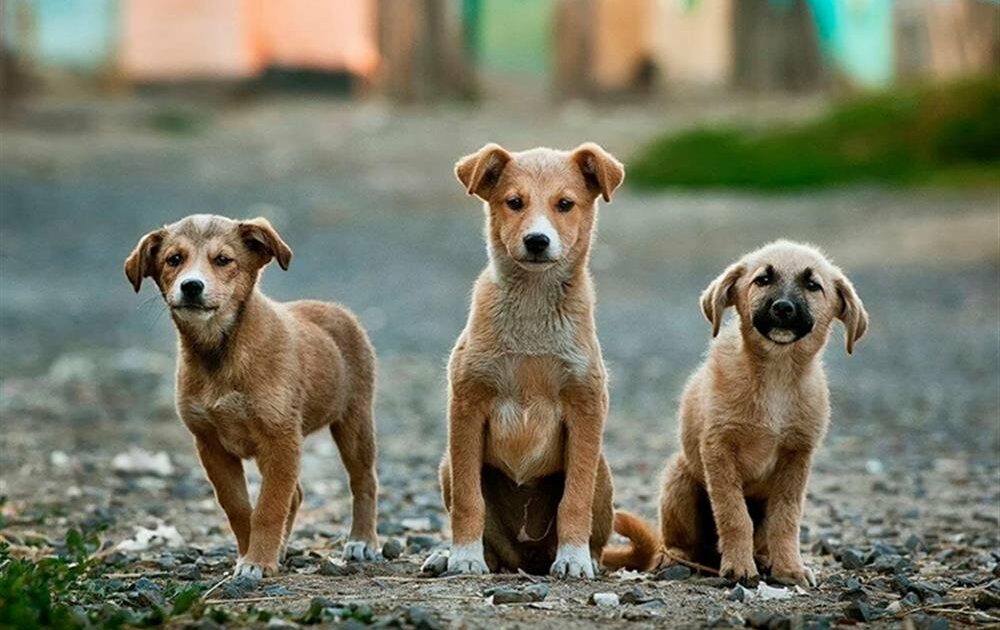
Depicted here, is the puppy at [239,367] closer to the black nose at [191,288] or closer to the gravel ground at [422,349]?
the black nose at [191,288]

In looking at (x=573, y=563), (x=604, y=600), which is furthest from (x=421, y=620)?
(x=573, y=563)

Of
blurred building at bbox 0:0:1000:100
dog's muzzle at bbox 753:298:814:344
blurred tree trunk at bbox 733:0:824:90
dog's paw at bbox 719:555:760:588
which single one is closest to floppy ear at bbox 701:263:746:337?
dog's muzzle at bbox 753:298:814:344

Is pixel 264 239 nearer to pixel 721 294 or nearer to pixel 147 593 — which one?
pixel 147 593

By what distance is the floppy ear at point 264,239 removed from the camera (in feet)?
22.4

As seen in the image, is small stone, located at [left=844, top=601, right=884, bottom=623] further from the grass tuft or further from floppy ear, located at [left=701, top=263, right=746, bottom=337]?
the grass tuft

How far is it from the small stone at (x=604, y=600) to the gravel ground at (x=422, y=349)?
16 mm

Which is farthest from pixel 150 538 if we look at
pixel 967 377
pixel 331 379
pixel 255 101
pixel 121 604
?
pixel 255 101

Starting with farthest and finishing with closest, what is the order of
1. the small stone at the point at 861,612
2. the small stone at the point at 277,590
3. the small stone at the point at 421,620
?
the small stone at the point at 277,590 < the small stone at the point at 861,612 < the small stone at the point at 421,620

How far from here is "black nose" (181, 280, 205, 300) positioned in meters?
6.61

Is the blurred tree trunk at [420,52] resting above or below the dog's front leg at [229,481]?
above

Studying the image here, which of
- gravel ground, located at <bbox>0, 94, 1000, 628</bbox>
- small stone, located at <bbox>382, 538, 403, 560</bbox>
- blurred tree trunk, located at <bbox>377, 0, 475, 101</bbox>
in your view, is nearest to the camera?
gravel ground, located at <bbox>0, 94, 1000, 628</bbox>

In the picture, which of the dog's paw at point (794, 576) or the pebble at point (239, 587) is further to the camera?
the dog's paw at point (794, 576)

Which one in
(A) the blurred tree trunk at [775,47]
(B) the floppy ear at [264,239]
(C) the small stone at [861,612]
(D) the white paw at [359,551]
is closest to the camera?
(C) the small stone at [861,612]

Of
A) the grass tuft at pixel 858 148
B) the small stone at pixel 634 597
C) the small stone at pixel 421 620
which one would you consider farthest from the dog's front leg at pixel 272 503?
the grass tuft at pixel 858 148
